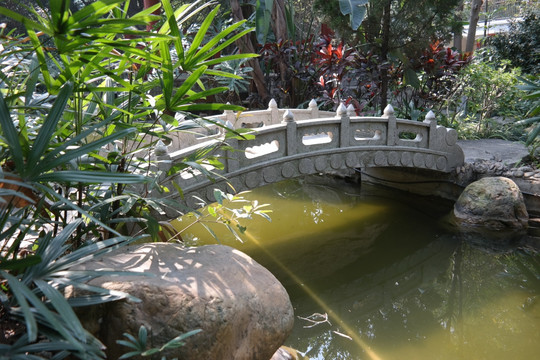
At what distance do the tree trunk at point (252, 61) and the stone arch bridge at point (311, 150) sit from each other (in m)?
2.47

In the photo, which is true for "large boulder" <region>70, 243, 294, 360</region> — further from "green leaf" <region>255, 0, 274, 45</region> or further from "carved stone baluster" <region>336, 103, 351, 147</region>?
"green leaf" <region>255, 0, 274, 45</region>

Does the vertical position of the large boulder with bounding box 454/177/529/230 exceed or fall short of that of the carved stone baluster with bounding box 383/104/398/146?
it falls short

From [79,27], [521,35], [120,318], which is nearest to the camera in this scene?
[79,27]

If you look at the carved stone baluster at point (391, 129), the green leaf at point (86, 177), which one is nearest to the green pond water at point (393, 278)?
the carved stone baluster at point (391, 129)

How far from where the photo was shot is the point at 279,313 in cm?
265

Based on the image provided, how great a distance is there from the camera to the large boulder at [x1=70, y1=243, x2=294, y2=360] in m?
2.24

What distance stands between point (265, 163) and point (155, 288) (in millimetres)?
3845

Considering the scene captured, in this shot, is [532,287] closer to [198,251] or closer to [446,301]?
[446,301]

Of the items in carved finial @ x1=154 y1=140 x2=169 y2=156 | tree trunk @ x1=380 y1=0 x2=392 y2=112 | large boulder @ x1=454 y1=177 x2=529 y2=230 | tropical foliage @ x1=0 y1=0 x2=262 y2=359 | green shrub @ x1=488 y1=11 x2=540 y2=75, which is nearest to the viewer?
tropical foliage @ x1=0 y1=0 x2=262 y2=359

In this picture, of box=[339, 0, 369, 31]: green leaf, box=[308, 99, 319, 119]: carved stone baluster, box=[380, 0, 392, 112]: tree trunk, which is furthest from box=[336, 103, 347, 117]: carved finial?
box=[380, 0, 392, 112]: tree trunk

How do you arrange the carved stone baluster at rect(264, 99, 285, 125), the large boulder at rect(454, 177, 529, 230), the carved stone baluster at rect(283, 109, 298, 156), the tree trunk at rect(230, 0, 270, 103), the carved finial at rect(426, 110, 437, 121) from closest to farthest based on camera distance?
the carved stone baluster at rect(283, 109, 298, 156)
the large boulder at rect(454, 177, 529, 230)
the carved finial at rect(426, 110, 437, 121)
the carved stone baluster at rect(264, 99, 285, 125)
the tree trunk at rect(230, 0, 270, 103)

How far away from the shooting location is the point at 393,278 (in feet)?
19.7

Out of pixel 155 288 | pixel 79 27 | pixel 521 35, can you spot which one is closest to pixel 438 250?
pixel 155 288

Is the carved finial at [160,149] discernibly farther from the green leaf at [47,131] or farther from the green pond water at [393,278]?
the green leaf at [47,131]
